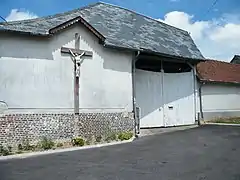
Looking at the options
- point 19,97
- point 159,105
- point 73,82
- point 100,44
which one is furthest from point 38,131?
point 159,105

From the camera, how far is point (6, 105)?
11508 mm

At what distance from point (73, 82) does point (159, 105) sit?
647 centimetres

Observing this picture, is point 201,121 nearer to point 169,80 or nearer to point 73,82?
point 169,80

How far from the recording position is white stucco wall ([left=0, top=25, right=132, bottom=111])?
1173 cm

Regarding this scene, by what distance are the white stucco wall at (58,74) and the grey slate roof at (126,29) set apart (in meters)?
0.58

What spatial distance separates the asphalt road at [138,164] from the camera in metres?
7.23

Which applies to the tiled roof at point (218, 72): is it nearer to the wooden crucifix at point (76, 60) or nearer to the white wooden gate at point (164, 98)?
the white wooden gate at point (164, 98)

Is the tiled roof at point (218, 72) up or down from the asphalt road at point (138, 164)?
up

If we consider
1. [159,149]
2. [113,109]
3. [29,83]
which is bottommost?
[159,149]

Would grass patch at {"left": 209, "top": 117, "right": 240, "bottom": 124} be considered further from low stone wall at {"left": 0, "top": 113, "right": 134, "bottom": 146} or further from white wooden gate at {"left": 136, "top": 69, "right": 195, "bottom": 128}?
low stone wall at {"left": 0, "top": 113, "right": 134, "bottom": 146}

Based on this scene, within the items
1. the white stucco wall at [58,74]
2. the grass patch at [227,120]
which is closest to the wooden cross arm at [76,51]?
the white stucco wall at [58,74]

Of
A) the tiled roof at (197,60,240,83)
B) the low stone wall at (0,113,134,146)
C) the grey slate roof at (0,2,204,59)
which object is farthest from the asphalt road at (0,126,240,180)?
the tiled roof at (197,60,240,83)

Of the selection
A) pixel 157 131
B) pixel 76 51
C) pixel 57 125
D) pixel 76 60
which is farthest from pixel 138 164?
pixel 157 131

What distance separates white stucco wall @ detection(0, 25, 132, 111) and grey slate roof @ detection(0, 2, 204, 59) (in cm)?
58
